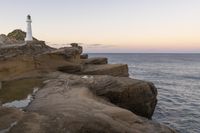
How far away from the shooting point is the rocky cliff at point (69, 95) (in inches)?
372

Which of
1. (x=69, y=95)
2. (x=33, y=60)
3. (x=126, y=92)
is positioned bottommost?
(x=126, y=92)

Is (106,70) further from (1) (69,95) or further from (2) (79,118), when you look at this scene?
(2) (79,118)

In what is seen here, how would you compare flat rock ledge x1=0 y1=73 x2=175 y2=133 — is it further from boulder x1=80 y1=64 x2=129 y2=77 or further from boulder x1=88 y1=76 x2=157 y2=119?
boulder x1=80 y1=64 x2=129 y2=77

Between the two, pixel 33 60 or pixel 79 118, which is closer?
pixel 79 118

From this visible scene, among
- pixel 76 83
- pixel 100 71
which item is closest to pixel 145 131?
pixel 76 83

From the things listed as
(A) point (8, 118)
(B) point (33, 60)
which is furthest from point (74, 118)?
(B) point (33, 60)

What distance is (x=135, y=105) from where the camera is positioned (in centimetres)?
1712

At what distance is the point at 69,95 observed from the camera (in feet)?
45.1

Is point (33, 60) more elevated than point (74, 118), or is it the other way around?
point (33, 60)

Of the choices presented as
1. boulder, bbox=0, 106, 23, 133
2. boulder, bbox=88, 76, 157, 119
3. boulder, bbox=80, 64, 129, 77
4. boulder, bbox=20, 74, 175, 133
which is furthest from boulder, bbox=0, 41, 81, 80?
boulder, bbox=0, 106, 23, 133

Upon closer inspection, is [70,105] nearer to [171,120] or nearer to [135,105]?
[135,105]

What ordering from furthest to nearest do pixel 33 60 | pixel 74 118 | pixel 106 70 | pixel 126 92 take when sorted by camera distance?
pixel 106 70
pixel 33 60
pixel 126 92
pixel 74 118

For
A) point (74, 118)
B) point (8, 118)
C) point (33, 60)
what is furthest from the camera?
point (33, 60)

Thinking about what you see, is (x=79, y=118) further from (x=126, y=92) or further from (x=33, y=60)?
(x=33, y=60)
